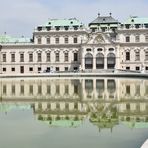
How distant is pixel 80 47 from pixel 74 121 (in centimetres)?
6029

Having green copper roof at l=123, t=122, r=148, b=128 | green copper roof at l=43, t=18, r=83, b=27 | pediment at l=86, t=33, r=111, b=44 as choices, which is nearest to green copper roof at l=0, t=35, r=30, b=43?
green copper roof at l=43, t=18, r=83, b=27

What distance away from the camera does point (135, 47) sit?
82.6 meters

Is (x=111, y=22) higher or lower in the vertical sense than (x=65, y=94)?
higher

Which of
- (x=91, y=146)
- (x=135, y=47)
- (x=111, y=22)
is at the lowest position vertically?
(x=91, y=146)

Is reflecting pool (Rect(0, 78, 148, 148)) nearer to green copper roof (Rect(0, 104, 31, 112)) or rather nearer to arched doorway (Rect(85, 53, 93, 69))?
green copper roof (Rect(0, 104, 31, 112))

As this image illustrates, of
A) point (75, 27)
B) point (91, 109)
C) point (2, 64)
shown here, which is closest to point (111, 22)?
point (75, 27)

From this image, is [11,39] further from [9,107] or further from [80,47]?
[9,107]

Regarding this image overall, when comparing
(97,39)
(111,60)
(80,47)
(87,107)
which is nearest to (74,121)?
(87,107)

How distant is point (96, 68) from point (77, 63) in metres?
5.12

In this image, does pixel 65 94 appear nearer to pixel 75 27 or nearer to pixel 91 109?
pixel 91 109

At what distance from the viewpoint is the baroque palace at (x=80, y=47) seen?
80.9 m

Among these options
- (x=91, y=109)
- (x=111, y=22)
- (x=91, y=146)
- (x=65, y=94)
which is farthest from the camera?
(x=111, y=22)

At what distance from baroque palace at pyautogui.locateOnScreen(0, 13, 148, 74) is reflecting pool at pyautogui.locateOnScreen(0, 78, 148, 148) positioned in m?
45.7

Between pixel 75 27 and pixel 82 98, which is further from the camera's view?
pixel 75 27
